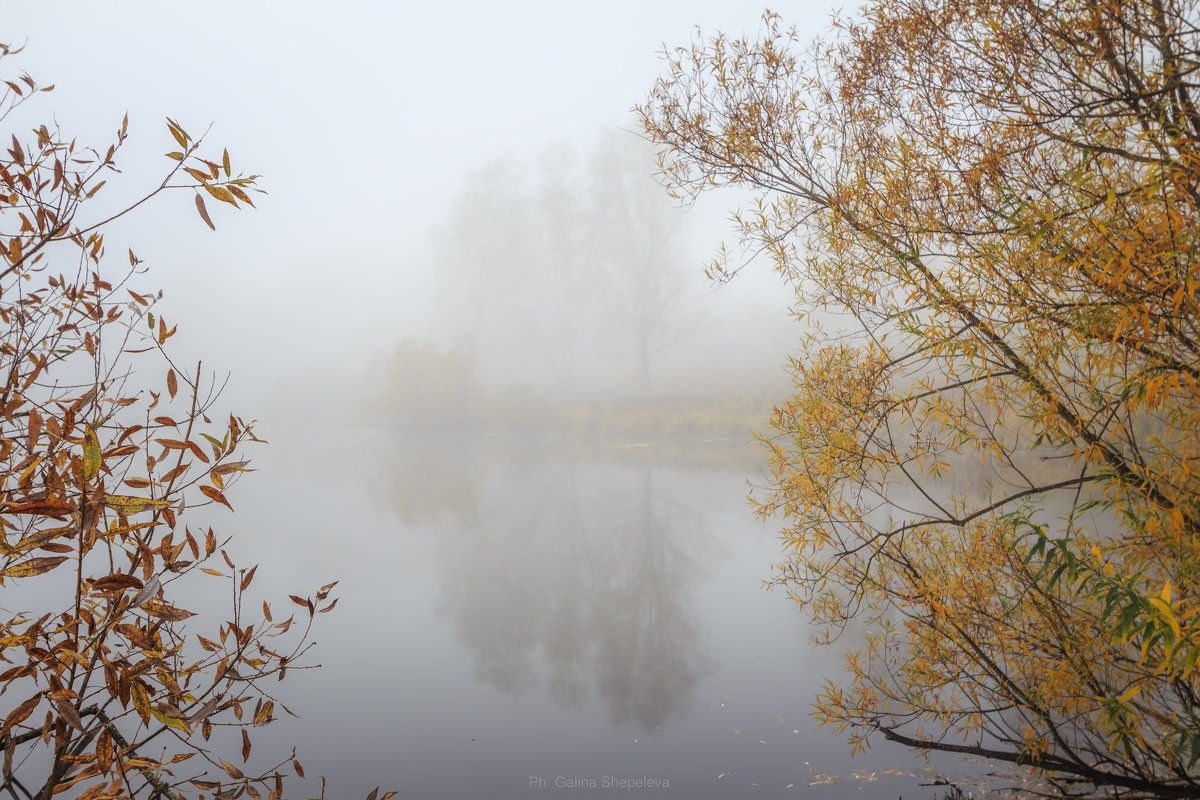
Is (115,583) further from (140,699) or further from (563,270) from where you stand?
(563,270)

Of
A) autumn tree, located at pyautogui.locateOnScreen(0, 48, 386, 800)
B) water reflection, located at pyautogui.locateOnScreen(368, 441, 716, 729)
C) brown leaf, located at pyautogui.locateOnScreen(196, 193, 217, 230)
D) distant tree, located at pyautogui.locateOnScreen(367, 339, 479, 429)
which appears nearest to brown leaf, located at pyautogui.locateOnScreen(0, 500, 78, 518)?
autumn tree, located at pyautogui.locateOnScreen(0, 48, 386, 800)

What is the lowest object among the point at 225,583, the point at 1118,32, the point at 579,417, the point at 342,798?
the point at 342,798

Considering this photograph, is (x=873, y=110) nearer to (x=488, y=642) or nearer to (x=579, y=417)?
(x=488, y=642)

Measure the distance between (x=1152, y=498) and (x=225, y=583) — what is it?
704 cm

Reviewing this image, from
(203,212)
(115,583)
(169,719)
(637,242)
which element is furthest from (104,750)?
(637,242)

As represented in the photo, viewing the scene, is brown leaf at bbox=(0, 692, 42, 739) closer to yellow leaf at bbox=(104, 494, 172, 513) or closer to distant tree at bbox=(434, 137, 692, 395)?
yellow leaf at bbox=(104, 494, 172, 513)

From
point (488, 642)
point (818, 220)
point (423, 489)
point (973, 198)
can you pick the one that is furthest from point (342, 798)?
point (423, 489)

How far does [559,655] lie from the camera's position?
5.04m

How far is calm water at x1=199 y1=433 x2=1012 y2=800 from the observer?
348 centimetres

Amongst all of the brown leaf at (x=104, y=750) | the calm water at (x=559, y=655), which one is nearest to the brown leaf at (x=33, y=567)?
the brown leaf at (x=104, y=750)

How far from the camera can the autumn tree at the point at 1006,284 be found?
177 cm

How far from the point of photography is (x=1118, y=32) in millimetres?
1988

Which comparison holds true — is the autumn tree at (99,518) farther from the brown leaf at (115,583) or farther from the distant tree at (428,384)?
the distant tree at (428,384)

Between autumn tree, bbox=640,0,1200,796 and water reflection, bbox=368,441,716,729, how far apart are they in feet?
6.12
